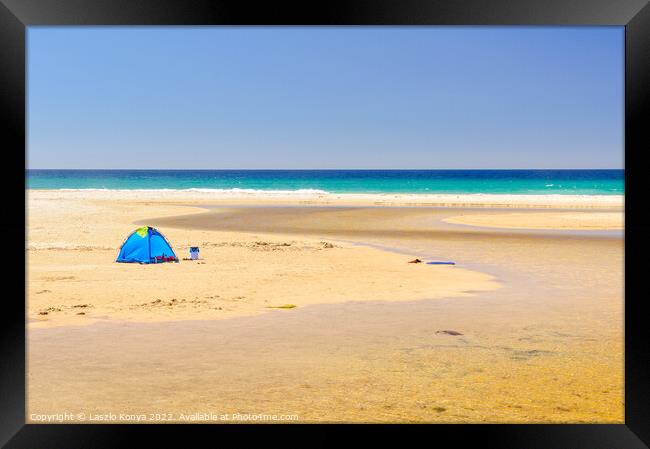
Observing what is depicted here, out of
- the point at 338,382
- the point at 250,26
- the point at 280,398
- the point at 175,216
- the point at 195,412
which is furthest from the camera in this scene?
the point at 175,216

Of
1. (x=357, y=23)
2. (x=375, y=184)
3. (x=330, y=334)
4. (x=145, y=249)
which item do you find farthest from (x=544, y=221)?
(x=375, y=184)

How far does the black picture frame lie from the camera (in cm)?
503

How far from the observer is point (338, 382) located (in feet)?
23.0

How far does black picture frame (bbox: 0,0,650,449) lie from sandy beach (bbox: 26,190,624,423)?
0.80 metres

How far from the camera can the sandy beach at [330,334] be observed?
6352 mm

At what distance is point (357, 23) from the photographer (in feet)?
17.9

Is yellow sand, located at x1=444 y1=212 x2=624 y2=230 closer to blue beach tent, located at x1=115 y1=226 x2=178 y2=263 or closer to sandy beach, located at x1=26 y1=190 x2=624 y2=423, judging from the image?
sandy beach, located at x1=26 y1=190 x2=624 y2=423

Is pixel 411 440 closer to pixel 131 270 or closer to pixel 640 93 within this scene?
pixel 640 93

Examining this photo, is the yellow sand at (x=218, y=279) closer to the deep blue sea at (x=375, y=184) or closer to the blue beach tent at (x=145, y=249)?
the blue beach tent at (x=145, y=249)

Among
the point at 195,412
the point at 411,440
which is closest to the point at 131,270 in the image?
the point at 195,412

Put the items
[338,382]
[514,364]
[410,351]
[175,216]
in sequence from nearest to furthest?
[338,382] < [514,364] < [410,351] < [175,216]

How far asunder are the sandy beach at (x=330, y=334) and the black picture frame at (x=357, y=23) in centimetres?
80

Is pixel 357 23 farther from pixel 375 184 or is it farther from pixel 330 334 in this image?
pixel 375 184

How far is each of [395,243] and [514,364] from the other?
48.0 ft
